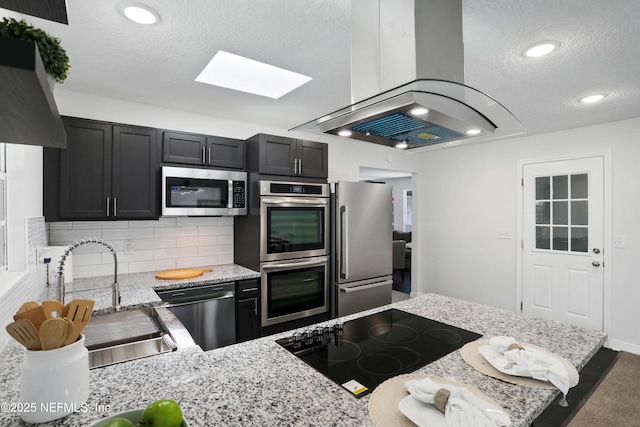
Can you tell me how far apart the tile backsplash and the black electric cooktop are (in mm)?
2136

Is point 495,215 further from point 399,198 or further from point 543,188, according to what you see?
point 399,198

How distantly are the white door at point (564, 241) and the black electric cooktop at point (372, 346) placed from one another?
3.05 m

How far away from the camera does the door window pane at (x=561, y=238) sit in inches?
149

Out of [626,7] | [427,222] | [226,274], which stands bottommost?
[226,274]

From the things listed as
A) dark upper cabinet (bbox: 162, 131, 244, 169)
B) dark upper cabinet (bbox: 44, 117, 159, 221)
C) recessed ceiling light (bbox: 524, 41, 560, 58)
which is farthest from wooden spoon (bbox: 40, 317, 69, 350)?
recessed ceiling light (bbox: 524, 41, 560, 58)

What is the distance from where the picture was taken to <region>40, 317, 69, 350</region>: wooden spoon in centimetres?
82

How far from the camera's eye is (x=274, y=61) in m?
2.17

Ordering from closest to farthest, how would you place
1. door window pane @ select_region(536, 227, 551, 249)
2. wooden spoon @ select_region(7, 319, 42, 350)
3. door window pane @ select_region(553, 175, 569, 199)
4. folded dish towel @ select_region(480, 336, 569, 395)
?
wooden spoon @ select_region(7, 319, 42, 350) < folded dish towel @ select_region(480, 336, 569, 395) < door window pane @ select_region(553, 175, 569, 199) < door window pane @ select_region(536, 227, 551, 249)

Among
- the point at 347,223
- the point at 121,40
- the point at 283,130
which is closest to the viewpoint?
the point at 121,40

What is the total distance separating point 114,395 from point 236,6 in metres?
1.70

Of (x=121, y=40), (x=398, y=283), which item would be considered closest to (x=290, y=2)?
(x=121, y=40)

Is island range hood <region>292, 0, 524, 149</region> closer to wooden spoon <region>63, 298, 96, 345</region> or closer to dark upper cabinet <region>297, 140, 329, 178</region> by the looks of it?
wooden spoon <region>63, 298, 96, 345</region>

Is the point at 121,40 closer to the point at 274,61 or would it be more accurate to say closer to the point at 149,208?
the point at 274,61

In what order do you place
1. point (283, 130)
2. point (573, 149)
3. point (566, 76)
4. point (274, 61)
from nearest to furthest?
point (274, 61)
point (566, 76)
point (573, 149)
point (283, 130)
